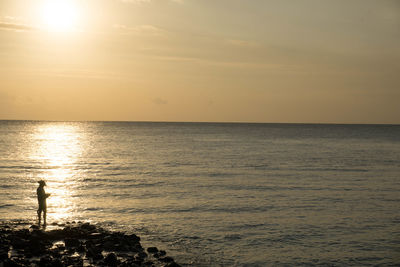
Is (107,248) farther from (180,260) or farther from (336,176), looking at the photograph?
(336,176)

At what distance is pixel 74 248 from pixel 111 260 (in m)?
2.92

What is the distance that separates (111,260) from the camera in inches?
667

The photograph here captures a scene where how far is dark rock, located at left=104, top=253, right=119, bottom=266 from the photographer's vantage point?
16781mm

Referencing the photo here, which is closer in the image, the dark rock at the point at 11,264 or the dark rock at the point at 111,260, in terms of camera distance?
the dark rock at the point at 11,264

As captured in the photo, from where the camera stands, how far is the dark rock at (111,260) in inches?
661

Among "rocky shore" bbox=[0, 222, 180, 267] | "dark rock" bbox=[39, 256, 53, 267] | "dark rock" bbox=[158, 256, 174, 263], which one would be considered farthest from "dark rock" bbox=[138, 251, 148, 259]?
"dark rock" bbox=[39, 256, 53, 267]

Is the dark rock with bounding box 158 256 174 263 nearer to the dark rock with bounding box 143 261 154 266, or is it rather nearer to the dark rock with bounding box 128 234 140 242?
the dark rock with bounding box 143 261 154 266

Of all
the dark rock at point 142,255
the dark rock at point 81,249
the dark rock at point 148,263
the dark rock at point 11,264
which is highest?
the dark rock at point 11,264

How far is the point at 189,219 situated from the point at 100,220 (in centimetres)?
585

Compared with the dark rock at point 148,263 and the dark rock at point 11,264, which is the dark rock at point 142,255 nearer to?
the dark rock at point 148,263

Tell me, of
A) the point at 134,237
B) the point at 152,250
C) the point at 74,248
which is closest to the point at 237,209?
the point at 134,237

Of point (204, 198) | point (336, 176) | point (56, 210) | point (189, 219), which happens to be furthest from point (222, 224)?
point (336, 176)

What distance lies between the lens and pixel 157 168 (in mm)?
51812

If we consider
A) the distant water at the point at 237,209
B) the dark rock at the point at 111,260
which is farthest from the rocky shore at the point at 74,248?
the distant water at the point at 237,209
